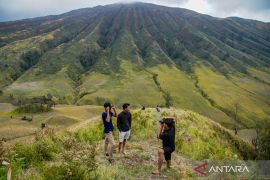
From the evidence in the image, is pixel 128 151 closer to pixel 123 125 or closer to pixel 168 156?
pixel 123 125

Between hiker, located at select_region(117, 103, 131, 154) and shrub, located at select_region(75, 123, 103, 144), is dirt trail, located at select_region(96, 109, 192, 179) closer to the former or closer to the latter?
hiker, located at select_region(117, 103, 131, 154)

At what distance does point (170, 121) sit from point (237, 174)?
11.2ft

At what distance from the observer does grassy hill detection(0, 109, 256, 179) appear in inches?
434

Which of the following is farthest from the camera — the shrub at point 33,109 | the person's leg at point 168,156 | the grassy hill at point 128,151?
the shrub at point 33,109

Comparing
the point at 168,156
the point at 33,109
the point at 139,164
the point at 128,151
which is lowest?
the point at 33,109

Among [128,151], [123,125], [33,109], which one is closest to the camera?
[123,125]

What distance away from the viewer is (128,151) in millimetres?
18016

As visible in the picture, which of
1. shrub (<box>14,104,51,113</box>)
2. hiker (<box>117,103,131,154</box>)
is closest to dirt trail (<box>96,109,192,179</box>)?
hiker (<box>117,103,131,154</box>)

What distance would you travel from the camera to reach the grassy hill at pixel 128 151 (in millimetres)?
11016

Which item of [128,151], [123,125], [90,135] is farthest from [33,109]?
[123,125]

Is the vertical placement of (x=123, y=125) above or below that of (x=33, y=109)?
above

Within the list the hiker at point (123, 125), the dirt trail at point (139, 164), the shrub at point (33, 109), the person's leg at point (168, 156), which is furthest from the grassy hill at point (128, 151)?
the shrub at point (33, 109)

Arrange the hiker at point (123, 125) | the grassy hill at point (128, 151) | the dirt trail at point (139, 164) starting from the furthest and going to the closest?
the hiker at point (123, 125) → the dirt trail at point (139, 164) → the grassy hill at point (128, 151)

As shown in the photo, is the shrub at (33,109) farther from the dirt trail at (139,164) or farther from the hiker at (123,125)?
the hiker at (123,125)
